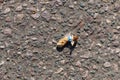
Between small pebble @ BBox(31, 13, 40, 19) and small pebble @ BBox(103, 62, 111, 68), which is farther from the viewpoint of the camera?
small pebble @ BBox(31, 13, 40, 19)

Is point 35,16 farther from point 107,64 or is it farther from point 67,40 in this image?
point 107,64

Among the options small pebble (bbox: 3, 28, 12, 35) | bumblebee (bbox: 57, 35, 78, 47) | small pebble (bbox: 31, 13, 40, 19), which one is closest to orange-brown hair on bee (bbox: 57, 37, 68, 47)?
bumblebee (bbox: 57, 35, 78, 47)

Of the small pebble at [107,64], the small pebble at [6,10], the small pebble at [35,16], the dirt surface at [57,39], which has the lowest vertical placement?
the small pebble at [107,64]

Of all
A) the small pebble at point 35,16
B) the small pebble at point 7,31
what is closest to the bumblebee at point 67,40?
the small pebble at point 35,16

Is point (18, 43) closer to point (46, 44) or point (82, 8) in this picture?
point (46, 44)

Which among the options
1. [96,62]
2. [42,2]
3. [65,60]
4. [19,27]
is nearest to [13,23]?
[19,27]

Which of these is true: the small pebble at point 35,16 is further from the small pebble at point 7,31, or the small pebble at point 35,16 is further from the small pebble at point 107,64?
the small pebble at point 107,64

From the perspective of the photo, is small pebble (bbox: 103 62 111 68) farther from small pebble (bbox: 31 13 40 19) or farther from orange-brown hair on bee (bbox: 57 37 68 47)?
small pebble (bbox: 31 13 40 19)

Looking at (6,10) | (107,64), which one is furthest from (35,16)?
(107,64)
